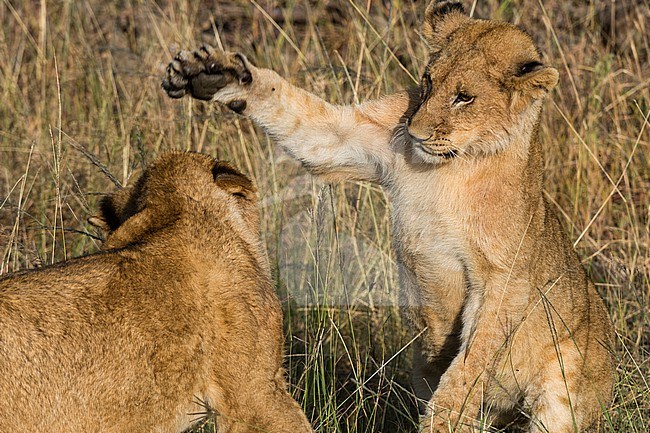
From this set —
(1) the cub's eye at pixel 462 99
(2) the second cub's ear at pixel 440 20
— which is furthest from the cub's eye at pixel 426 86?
(2) the second cub's ear at pixel 440 20

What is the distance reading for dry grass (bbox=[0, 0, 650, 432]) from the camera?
17.6 ft

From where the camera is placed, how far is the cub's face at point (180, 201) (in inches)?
152

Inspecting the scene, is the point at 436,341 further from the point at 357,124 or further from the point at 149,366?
the point at 149,366

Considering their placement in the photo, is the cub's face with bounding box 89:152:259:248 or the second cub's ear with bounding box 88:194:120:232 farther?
the second cub's ear with bounding box 88:194:120:232

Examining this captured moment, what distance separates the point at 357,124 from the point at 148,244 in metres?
1.53

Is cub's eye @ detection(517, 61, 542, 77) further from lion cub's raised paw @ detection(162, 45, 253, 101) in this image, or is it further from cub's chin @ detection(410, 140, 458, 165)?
lion cub's raised paw @ detection(162, 45, 253, 101)

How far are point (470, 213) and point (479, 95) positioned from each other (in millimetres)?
515

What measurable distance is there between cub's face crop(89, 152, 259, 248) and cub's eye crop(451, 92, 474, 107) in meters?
0.93

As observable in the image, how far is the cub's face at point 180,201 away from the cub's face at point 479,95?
779 millimetres

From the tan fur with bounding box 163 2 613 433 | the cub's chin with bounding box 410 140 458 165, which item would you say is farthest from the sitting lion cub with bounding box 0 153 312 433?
the cub's chin with bounding box 410 140 458 165

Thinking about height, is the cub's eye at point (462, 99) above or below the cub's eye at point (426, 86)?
below

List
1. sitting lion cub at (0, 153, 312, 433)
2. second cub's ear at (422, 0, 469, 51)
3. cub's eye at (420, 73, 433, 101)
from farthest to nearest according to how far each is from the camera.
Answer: second cub's ear at (422, 0, 469, 51), cub's eye at (420, 73, 433, 101), sitting lion cub at (0, 153, 312, 433)

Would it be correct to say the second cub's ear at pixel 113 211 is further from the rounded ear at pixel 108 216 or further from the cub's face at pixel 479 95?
the cub's face at pixel 479 95

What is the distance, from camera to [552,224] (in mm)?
4875
